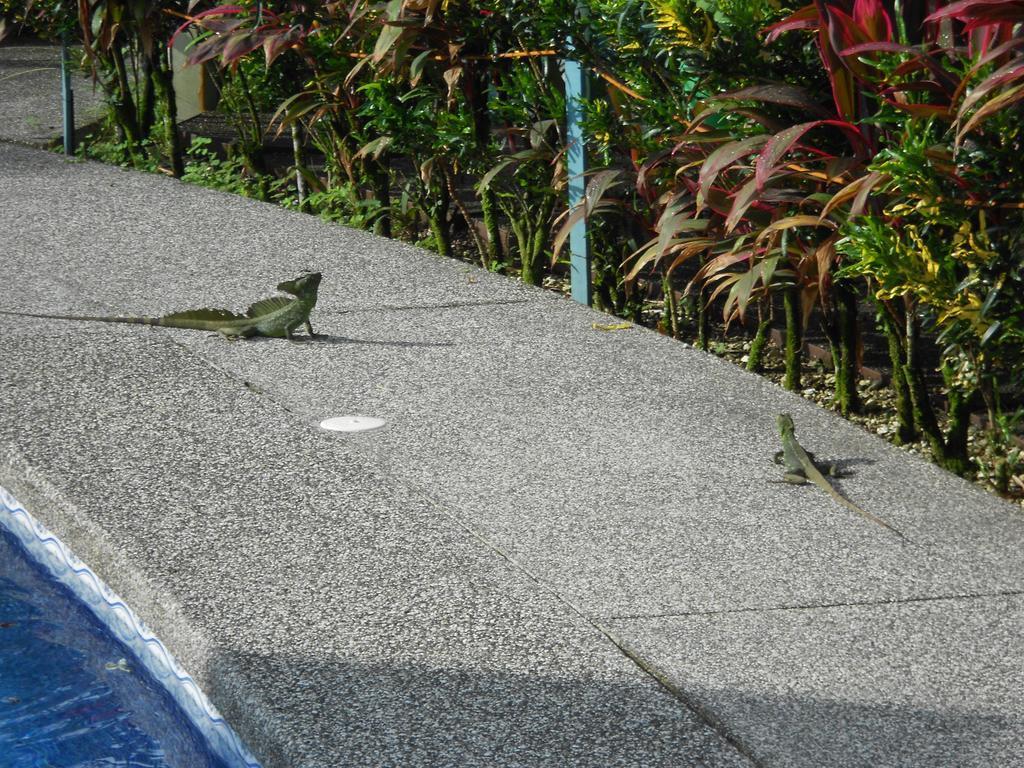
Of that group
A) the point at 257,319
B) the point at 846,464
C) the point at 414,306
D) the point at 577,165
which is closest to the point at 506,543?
the point at 846,464

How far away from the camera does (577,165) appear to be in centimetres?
510

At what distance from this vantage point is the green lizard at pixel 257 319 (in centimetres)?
470

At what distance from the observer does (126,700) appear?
318cm

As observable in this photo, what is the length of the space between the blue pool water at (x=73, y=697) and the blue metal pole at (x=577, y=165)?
92.2 inches

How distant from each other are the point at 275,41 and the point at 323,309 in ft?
4.64

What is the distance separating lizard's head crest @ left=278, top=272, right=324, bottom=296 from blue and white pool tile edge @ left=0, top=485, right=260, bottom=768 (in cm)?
130

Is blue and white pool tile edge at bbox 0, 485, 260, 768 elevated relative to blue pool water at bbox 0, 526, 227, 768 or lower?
elevated

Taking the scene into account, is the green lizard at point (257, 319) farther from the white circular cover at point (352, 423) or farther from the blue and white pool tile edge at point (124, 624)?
the blue and white pool tile edge at point (124, 624)

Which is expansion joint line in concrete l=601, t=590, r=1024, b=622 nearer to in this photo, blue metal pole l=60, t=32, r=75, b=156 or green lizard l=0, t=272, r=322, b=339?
green lizard l=0, t=272, r=322, b=339

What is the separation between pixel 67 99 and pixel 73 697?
5644mm

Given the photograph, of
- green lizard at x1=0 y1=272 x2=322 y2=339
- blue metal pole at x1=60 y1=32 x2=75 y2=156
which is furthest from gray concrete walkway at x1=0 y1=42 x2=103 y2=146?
green lizard at x1=0 y1=272 x2=322 y2=339

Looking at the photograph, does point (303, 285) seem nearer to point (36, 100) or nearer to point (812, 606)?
point (812, 606)

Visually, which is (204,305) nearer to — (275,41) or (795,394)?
(275,41)

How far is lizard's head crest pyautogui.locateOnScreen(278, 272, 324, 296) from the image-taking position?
15.2 ft
